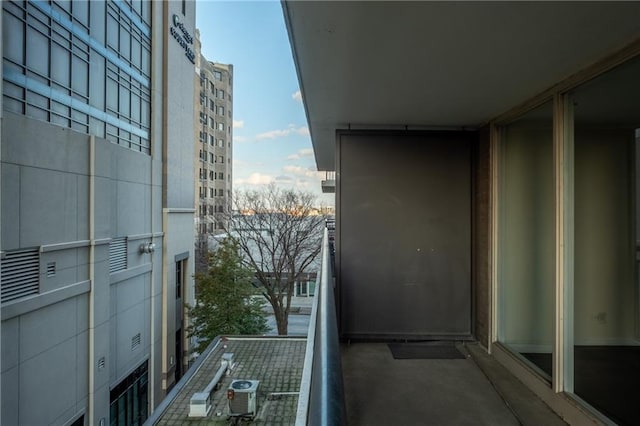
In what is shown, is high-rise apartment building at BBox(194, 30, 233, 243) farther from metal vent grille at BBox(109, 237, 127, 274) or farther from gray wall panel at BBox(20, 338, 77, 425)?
gray wall panel at BBox(20, 338, 77, 425)

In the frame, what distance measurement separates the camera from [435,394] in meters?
3.02

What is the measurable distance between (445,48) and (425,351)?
2.99m

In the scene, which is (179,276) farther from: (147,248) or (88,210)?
(88,210)

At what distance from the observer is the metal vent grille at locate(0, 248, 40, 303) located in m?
6.20

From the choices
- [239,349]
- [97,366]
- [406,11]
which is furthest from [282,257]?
[406,11]

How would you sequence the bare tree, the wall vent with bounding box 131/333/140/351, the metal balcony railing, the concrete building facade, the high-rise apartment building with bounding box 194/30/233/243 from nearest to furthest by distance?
the metal balcony railing → the concrete building facade → the wall vent with bounding box 131/333/140/351 → the bare tree → the high-rise apartment building with bounding box 194/30/233/243

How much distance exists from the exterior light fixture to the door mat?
976 cm

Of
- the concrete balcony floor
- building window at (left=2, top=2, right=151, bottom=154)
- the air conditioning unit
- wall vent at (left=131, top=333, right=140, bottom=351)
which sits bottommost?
wall vent at (left=131, top=333, right=140, bottom=351)

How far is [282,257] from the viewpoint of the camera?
16266 millimetres

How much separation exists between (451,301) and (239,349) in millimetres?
7830

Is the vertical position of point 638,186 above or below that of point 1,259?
above

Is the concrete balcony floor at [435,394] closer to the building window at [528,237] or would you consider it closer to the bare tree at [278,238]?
the building window at [528,237]

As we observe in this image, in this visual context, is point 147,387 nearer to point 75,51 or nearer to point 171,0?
point 75,51

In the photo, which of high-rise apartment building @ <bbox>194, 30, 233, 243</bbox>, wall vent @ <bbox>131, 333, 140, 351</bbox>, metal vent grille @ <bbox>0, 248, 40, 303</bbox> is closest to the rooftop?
wall vent @ <bbox>131, 333, 140, 351</bbox>
